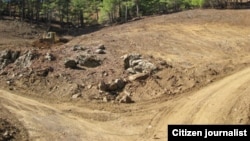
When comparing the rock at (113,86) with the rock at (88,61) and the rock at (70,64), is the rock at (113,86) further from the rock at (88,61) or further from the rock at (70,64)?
the rock at (70,64)

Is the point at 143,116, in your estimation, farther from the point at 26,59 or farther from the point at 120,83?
the point at 26,59

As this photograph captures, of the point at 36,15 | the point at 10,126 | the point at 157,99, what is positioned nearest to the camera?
the point at 10,126

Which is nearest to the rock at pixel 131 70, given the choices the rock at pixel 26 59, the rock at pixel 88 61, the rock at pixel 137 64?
the rock at pixel 137 64

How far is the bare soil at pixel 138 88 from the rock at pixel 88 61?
0.98 ft

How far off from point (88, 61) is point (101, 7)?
5334 centimetres

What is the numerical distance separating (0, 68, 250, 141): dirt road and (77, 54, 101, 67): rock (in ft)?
14.9

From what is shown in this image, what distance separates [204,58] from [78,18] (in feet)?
186

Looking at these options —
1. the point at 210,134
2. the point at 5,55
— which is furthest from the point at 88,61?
the point at 210,134

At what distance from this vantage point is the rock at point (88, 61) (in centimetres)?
2409

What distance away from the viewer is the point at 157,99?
20.6 metres

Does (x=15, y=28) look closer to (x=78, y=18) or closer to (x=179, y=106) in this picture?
(x=78, y=18)

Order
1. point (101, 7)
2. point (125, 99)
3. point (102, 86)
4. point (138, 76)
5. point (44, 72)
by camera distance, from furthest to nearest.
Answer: point (101, 7) < point (44, 72) < point (138, 76) < point (102, 86) < point (125, 99)

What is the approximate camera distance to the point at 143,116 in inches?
736

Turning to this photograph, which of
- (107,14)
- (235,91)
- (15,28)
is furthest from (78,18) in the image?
(235,91)
